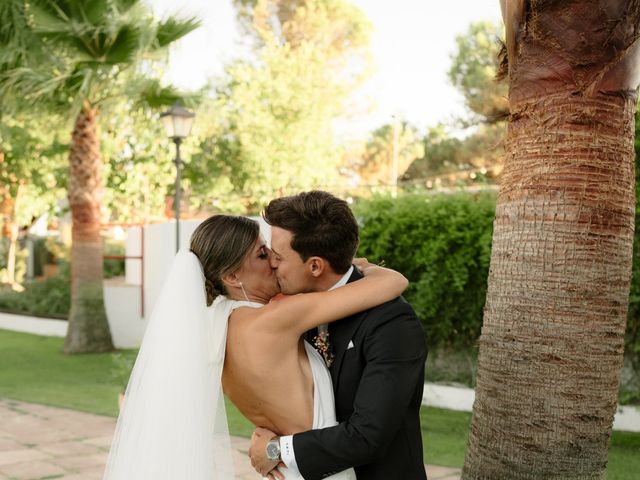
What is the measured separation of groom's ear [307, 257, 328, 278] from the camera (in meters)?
2.57

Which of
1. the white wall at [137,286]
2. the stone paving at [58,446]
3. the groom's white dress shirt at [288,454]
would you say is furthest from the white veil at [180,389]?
the white wall at [137,286]

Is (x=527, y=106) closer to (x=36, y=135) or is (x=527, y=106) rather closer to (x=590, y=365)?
(x=590, y=365)

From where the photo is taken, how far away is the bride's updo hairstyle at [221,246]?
278 centimetres

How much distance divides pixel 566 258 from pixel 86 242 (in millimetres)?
12170

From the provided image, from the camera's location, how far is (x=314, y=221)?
2.51 m

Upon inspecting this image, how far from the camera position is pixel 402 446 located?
257 centimetres

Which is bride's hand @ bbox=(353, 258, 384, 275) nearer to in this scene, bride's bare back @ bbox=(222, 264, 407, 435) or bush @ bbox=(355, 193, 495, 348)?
bride's bare back @ bbox=(222, 264, 407, 435)

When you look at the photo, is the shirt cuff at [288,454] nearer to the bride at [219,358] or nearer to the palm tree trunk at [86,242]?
the bride at [219,358]

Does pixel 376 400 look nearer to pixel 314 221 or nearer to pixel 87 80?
pixel 314 221

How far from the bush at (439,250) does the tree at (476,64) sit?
2228cm

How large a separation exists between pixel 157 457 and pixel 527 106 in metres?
1.88

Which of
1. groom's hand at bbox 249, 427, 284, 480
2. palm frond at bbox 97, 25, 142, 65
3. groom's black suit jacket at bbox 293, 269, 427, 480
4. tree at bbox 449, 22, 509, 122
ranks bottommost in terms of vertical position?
groom's hand at bbox 249, 427, 284, 480

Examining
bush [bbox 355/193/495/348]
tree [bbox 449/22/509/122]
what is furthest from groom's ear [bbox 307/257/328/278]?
tree [bbox 449/22/509/122]

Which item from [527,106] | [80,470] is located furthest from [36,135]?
[527,106]
